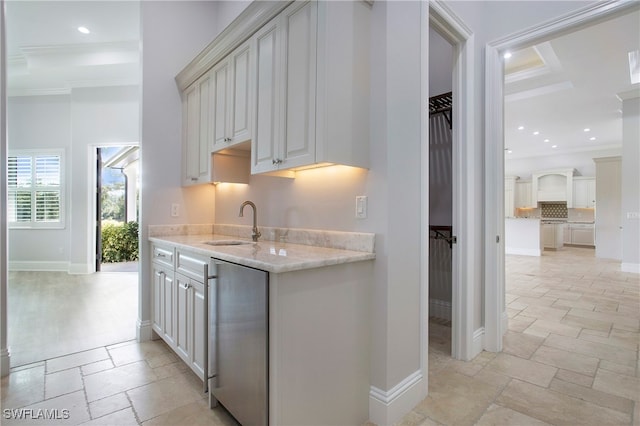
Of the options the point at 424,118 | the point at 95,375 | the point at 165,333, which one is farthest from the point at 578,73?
the point at 95,375

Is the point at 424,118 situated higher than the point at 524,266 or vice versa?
the point at 424,118

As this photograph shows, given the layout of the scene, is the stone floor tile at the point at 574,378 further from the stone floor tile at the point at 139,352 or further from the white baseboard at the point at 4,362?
the white baseboard at the point at 4,362

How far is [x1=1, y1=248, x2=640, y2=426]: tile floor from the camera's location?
5.95ft

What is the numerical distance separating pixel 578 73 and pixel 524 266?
12.4 ft

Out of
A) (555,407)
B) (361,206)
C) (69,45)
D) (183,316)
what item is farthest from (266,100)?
(69,45)

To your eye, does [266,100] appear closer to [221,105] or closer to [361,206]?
[221,105]

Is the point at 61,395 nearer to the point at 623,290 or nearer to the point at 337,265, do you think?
the point at 337,265

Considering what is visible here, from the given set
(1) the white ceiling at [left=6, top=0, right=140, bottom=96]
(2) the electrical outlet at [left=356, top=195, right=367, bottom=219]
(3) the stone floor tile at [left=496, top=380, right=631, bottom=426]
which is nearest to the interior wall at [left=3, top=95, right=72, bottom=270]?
(1) the white ceiling at [left=6, top=0, right=140, bottom=96]

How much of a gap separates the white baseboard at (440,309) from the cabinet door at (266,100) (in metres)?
2.60

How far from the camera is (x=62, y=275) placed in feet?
19.5

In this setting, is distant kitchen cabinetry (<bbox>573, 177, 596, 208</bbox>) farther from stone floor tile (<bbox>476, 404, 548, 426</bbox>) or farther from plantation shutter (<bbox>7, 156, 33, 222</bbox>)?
plantation shutter (<bbox>7, 156, 33, 222</bbox>)

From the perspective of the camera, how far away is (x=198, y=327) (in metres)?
2.04

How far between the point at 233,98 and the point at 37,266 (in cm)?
659

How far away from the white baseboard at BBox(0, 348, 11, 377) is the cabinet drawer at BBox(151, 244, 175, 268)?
3.74 ft
